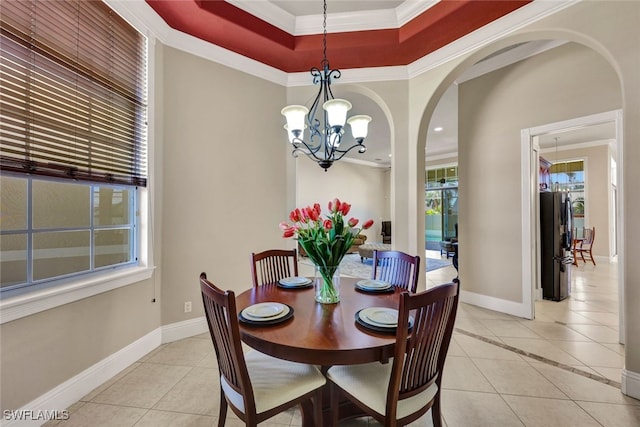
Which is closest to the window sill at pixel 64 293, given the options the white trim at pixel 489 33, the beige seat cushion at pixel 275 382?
the beige seat cushion at pixel 275 382

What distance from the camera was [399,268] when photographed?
224 centimetres

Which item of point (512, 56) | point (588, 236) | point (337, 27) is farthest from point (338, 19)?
point (588, 236)

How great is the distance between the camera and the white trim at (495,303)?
330 cm

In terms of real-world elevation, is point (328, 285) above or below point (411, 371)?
above

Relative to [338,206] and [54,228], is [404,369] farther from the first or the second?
[54,228]

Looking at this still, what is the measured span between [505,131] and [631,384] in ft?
9.07

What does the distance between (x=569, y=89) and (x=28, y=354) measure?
17.2ft

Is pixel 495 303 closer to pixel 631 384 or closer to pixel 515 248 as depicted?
pixel 515 248

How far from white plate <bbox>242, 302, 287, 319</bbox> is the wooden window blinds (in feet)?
5.01

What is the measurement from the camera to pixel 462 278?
390cm

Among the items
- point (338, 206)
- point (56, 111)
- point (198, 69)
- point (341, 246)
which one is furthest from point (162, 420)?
point (198, 69)

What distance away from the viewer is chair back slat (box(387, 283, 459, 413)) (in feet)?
3.59

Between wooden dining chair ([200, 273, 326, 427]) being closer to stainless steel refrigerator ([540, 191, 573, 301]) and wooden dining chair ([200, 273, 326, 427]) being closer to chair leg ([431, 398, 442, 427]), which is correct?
chair leg ([431, 398, 442, 427])

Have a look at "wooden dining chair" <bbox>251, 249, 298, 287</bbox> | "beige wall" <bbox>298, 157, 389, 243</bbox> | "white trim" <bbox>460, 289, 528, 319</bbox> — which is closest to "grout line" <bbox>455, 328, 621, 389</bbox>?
"white trim" <bbox>460, 289, 528, 319</bbox>
